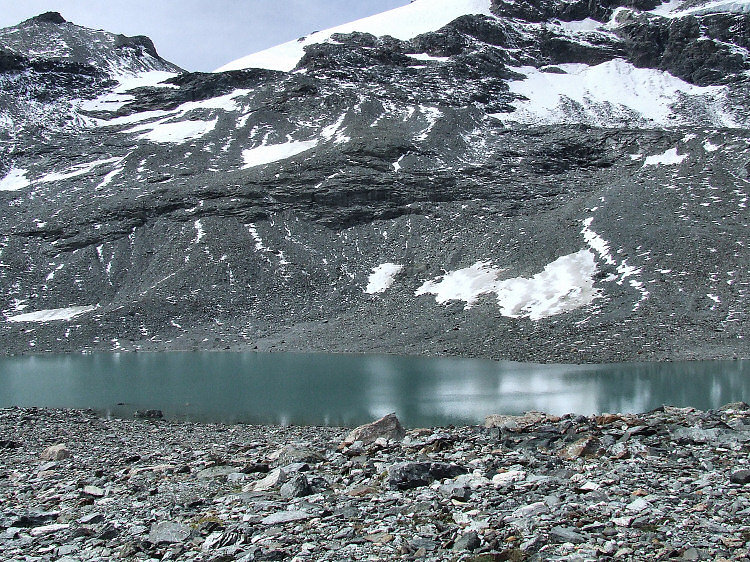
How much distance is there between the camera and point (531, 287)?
71.7 meters

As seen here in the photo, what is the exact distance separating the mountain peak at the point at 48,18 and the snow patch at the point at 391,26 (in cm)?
5435

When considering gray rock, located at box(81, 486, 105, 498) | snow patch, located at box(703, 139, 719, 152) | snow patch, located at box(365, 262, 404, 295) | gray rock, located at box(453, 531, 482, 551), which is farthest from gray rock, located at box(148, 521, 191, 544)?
snow patch, located at box(703, 139, 719, 152)

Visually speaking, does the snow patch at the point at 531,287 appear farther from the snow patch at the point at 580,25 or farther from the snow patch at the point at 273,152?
the snow patch at the point at 580,25

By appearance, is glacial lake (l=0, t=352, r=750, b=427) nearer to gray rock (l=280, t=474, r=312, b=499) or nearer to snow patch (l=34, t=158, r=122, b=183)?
gray rock (l=280, t=474, r=312, b=499)

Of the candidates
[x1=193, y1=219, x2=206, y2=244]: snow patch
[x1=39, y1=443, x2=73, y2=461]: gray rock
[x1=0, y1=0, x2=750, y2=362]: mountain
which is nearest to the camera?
[x1=39, y1=443, x2=73, y2=461]: gray rock

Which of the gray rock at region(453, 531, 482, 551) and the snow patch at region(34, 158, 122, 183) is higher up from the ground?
the snow patch at region(34, 158, 122, 183)

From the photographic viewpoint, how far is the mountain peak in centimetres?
19038

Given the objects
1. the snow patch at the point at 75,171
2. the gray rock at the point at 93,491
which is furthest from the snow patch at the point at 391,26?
the gray rock at the point at 93,491

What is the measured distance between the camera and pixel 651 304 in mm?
62031

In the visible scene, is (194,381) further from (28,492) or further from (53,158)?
(53,158)

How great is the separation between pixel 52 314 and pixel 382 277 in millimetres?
43504

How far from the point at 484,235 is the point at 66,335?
55.4 metres

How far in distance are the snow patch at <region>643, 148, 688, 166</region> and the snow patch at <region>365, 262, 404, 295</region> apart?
43.4 meters

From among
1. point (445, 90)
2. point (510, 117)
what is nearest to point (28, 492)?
point (510, 117)
